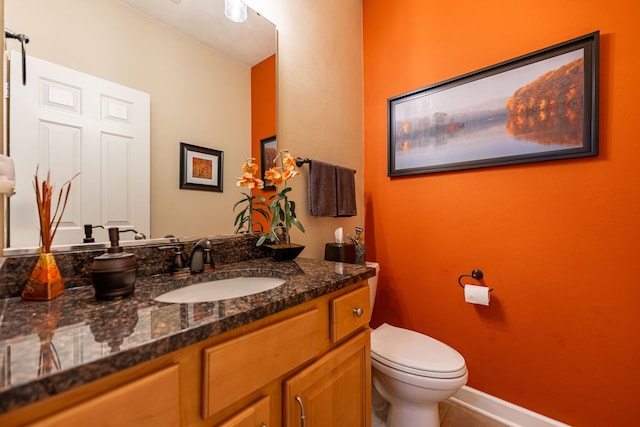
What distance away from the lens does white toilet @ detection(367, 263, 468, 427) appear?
1.12 m

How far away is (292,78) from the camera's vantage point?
1.52 m

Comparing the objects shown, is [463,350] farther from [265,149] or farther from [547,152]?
[265,149]

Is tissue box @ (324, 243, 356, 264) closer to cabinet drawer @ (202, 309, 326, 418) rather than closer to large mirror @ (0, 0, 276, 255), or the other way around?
large mirror @ (0, 0, 276, 255)

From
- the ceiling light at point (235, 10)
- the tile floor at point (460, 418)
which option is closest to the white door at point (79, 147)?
the ceiling light at point (235, 10)

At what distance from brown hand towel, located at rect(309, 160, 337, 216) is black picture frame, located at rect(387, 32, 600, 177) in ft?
1.61

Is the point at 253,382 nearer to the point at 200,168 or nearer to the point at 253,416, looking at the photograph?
the point at 253,416

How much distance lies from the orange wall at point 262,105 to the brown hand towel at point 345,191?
0.46 metres

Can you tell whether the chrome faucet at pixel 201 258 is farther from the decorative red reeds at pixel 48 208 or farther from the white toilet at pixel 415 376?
the white toilet at pixel 415 376

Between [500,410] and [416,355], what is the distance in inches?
Answer: 26.7

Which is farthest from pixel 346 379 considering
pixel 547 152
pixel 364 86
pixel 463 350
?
pixel 364 86

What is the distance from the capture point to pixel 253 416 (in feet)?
2.04

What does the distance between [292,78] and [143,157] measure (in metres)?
0.92

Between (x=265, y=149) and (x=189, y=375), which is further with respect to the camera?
(x=265, y=149)

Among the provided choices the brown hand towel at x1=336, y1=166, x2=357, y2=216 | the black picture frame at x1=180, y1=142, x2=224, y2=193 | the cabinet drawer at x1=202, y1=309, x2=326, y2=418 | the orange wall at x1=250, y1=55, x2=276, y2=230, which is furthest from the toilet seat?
the black picture frame at x1=180, y1=142, x2=224, y2=193
